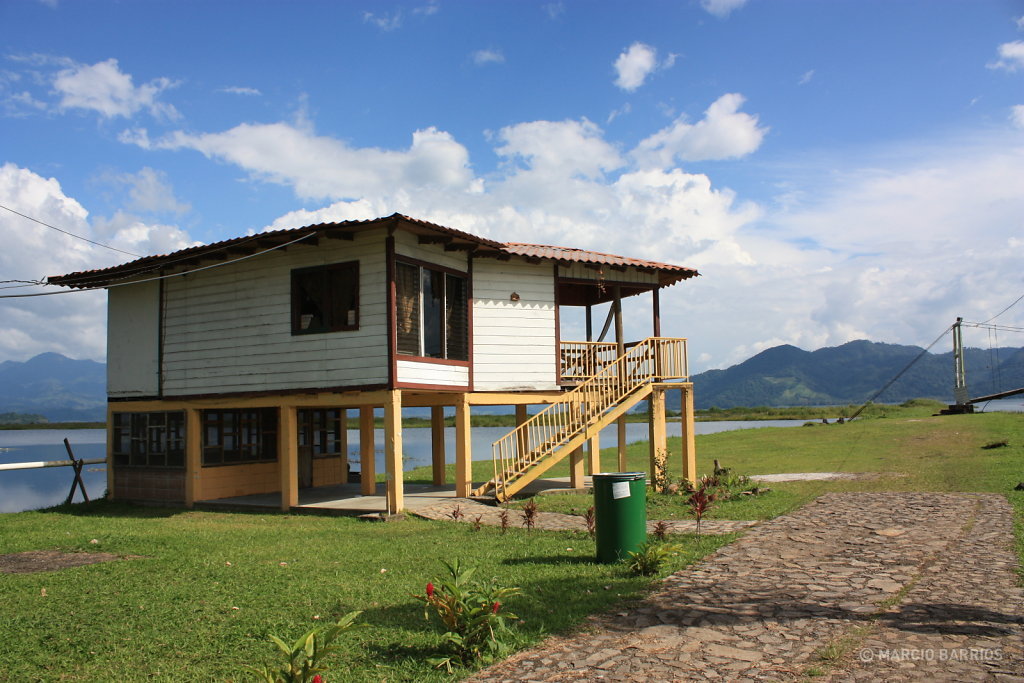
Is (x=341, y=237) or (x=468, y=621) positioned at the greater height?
(x=341, y=237)

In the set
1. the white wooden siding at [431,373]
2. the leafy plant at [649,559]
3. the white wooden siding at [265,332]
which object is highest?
the white wooden siding at [265,332]

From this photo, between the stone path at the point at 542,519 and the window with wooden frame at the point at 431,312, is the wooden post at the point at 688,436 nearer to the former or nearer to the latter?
the stone path at the point at 542,519

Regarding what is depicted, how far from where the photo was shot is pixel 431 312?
15398 millimetres

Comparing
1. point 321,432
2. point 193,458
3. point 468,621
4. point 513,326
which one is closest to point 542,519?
point 513,326

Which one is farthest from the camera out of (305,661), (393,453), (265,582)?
(393,453)

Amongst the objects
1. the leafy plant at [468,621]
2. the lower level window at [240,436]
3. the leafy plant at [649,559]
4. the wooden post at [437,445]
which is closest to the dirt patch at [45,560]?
the leafy plant at [468,621]

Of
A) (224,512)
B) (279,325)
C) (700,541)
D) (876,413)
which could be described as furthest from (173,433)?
(876,413)

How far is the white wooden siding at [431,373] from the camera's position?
14398 mm

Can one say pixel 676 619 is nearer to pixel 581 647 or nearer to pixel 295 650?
pixel 581 647

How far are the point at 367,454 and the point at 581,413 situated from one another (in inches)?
217

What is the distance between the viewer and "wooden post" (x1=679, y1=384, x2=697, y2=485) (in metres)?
17.2

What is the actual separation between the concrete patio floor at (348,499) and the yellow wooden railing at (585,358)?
103 inches

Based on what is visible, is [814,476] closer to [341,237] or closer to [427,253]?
[427,253]

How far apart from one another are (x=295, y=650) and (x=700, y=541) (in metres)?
6.56
